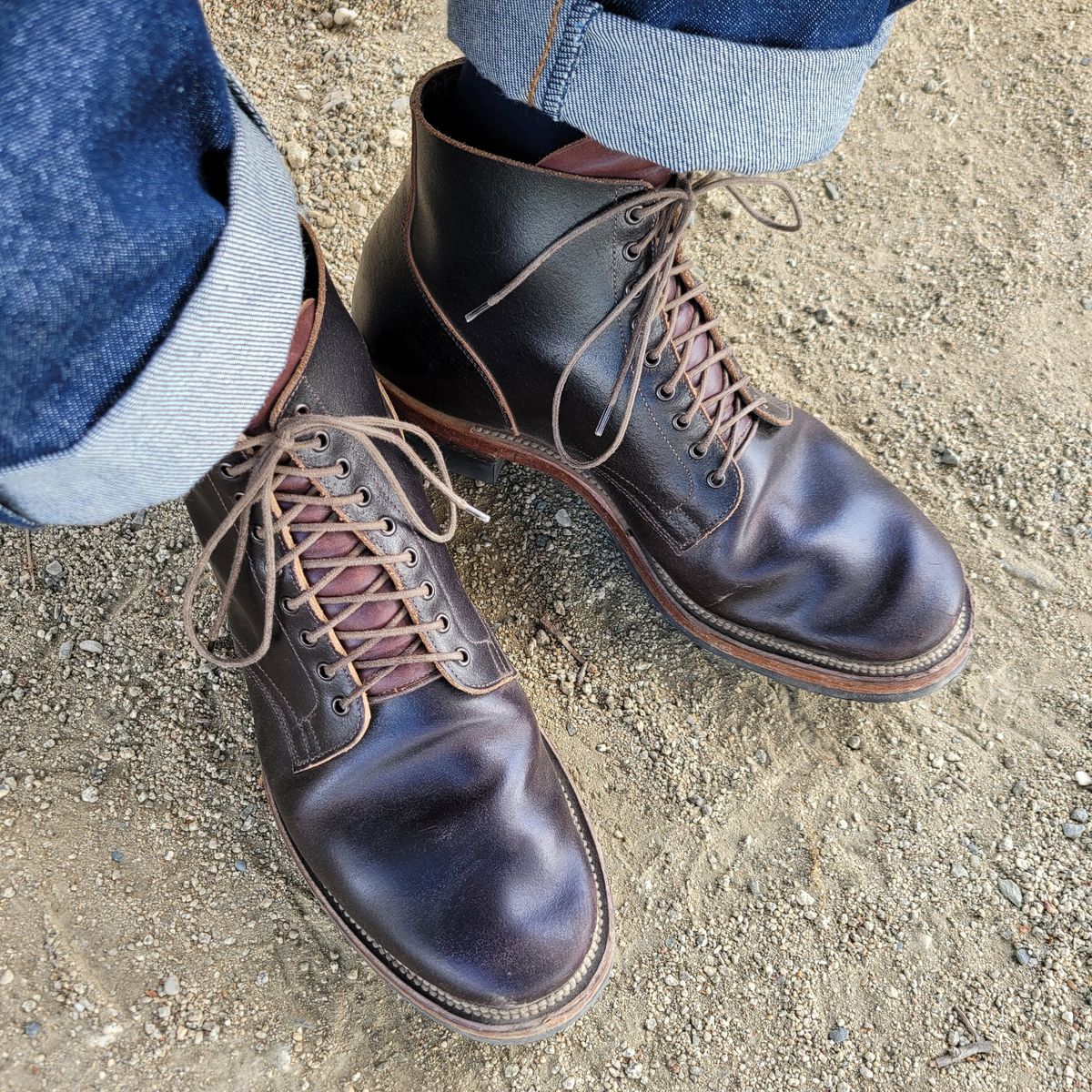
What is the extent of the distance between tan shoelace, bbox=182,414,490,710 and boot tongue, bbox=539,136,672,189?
0.36 meters

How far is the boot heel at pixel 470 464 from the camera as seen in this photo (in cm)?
143

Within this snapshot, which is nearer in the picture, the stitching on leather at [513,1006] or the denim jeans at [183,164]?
the denim jeans at [183,164]

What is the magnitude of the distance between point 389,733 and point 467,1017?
366 millimetres

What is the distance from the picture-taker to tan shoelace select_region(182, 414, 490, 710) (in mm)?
1023

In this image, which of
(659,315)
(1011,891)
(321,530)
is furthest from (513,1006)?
(659,315)

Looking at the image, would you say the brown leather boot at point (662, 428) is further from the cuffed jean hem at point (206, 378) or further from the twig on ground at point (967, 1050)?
the twig on ground at point (967, 1050)

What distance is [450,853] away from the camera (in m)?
1.08

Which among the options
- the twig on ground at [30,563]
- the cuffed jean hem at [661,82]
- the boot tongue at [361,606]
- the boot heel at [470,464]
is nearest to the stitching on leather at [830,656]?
the boot heel at [470,464]

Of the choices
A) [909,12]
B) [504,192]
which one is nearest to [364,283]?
[504,192]

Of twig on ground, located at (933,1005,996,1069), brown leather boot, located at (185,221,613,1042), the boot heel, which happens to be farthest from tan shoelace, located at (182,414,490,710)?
twig on ground, located at (933,1005,996,1069)

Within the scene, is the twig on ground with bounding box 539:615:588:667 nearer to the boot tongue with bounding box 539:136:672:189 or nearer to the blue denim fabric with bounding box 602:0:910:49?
the boot tongue with bounding box 539:136:672:189

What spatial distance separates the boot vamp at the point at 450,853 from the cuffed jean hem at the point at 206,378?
424 millimetres

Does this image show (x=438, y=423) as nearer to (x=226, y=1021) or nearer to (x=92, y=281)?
(x=92, y=281)

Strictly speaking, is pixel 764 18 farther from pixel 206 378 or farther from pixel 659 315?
pixel 206 378
